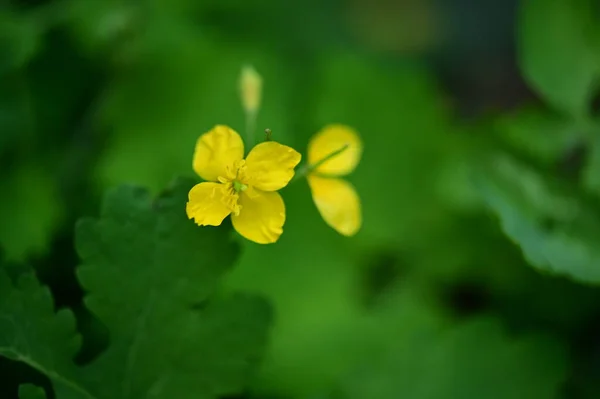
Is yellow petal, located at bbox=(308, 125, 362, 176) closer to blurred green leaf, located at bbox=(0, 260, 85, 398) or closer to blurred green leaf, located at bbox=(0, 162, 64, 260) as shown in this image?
blurred green leaf, located at bbox=(0, 260, 85, 398)

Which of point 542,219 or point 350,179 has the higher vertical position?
point 542,219

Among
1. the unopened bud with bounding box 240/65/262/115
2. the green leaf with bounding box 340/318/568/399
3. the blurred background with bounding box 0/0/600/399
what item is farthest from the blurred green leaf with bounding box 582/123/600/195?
the unopened bud with bounding box 240/65/262/115

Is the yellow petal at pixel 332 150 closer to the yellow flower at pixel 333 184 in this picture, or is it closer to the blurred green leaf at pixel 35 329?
the yellow flower at pixel 333 184

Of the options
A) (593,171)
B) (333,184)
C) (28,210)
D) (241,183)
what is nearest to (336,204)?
(333,184)

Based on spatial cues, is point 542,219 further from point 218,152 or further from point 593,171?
point 218,152

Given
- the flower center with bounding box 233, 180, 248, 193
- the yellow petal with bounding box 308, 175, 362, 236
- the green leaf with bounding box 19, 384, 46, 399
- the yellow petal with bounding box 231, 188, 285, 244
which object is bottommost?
the green leaf with bounding box 19, 384, 46, 399

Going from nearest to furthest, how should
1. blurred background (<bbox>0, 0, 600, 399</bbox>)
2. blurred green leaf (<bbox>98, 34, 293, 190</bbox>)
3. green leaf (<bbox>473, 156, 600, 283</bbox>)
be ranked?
green leaf (<bbox>473, 156, 600, 283</bbox>) < blurred background (<bbox>0, 0, 600, 399</bbox>) < blurred green leaf (<bbox>98, 34, 293, 190</bbox>)

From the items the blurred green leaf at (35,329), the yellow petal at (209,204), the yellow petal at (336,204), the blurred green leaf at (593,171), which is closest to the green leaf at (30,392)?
the blurred green leaf at (35,329)

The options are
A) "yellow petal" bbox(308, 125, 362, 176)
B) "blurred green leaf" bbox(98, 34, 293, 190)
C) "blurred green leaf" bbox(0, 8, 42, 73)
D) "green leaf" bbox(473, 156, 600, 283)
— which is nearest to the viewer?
"yellow petal" bbox(308, 125, 362, 176)
